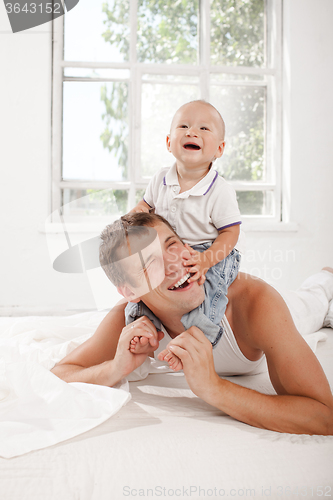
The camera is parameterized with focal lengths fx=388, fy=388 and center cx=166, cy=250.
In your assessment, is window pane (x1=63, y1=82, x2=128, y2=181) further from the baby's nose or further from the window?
the baby's nose

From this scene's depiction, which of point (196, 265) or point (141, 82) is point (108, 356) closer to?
point (196, 265)

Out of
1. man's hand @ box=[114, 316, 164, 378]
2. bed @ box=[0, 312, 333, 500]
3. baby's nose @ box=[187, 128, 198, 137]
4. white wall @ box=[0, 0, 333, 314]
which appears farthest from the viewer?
white wall @ box=[0, 0, 333, 314]

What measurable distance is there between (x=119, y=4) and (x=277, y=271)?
7.85 ft

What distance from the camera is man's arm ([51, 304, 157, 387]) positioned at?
90cm

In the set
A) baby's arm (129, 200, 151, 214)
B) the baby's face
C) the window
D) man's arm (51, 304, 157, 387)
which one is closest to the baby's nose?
the baby's face

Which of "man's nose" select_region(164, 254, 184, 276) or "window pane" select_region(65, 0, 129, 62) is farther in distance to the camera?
"window pane" select_region(65, 0, 129, 62)

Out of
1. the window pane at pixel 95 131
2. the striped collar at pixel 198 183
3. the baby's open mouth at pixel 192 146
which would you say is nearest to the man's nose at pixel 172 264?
the striped collar at pixel 198 183

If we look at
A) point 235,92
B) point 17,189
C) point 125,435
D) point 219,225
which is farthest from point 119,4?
point 125,435

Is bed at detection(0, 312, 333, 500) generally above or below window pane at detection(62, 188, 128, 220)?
below

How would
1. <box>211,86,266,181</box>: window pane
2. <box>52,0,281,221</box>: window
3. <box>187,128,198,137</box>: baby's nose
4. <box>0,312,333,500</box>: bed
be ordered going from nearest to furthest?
<box>0,312,333,500</box>: bed, <box>187,128,198,137</box>: baby's nose, <box>52,0,281,221</box>: window, <box>211,86,266,181</box>: window pane

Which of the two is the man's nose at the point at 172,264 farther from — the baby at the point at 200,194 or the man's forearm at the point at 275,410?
the man's forearm at the point at 275,410

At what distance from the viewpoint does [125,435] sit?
0.75m

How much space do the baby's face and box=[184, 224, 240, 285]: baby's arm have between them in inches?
8.0

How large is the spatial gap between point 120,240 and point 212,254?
227 mm
